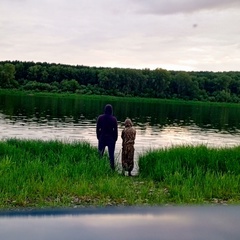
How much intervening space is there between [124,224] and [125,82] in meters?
126

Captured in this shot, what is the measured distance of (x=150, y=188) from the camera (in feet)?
35.9

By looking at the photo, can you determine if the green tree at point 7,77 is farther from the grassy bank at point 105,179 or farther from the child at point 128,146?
the child at point 128,146

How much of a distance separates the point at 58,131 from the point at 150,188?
2399 centimetres

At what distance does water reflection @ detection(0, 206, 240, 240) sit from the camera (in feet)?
24.5

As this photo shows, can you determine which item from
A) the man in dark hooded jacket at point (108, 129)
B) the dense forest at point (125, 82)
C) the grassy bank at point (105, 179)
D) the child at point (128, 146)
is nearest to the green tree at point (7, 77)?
the dense forest at point (125, 82)

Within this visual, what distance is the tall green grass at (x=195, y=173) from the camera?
34.4 feet

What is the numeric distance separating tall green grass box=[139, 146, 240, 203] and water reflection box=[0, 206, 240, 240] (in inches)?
42.6

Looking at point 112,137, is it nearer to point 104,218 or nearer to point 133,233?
point 104,218

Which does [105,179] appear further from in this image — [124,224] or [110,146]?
[124,224]

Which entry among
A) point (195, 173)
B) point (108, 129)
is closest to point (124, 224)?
point (195, 173)

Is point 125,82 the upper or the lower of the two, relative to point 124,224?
upper

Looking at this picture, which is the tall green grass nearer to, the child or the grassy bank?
the grassy bank

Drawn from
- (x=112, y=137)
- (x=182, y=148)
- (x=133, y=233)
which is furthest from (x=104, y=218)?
(x=182, y=148)

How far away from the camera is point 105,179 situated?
1091 cm
